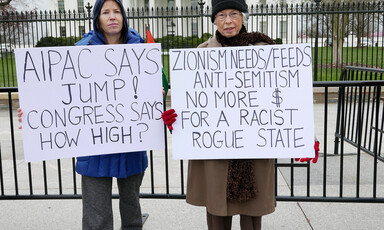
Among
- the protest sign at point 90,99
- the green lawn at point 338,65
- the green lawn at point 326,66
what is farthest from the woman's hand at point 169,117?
the green lawn at point 338,65

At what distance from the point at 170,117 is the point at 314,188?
256cm

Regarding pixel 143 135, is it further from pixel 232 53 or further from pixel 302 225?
pixel 302 225

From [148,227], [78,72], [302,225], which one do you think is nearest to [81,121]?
[78,72]

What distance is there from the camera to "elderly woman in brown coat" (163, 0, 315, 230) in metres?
2.41

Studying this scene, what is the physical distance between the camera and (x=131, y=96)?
265 cm

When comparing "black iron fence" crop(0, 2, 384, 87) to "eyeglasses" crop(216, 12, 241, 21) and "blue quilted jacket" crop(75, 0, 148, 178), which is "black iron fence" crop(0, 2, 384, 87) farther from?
"eyeglasses" crop(216, 12, 241, 21)

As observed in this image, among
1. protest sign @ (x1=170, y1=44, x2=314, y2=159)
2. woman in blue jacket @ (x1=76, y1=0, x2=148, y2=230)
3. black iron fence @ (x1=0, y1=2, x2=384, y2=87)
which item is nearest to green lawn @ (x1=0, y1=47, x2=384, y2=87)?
black iron fence @ (x1=0, y1=2, x2=384, y2=87)

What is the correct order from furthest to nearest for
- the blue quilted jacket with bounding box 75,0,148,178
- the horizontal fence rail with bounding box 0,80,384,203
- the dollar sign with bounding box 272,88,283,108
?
the horizontal fence rail with bounding box 0,80,384,203 < the blue quilted jacket with bounding box 75,0,148,178 < the dollar sign with bounding box 272,88,283,108

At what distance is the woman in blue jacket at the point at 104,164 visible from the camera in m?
2.57

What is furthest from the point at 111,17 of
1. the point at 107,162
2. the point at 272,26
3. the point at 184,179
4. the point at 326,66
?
the point at 272,26

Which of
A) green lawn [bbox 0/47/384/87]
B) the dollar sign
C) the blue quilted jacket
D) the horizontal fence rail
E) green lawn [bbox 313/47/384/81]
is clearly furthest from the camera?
green lawn [bbox 313/47/384/81]

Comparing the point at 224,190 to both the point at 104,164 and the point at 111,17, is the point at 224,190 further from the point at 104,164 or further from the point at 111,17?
the point at 111,17

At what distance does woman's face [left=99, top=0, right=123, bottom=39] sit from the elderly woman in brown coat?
57 centimetres

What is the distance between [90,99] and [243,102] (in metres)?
1.01
